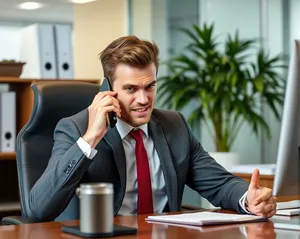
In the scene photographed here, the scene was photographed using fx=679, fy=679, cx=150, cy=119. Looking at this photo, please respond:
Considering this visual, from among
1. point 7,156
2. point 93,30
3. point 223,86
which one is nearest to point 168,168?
point 7,156

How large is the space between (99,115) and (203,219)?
538 mm

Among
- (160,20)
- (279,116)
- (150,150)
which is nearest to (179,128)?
(150,150)

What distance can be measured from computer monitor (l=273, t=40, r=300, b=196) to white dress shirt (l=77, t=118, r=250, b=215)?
602 millimetres

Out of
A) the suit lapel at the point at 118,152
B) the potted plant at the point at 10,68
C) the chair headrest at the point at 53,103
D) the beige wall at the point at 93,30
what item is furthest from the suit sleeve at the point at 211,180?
the beige wall at the point at 93,30

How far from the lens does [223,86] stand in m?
4.94

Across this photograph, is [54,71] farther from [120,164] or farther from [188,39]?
[120,164]

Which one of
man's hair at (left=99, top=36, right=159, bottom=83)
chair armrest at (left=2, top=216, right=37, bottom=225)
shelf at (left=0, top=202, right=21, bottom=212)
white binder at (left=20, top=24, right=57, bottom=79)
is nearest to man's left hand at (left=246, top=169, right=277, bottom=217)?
man's hair at (left=99, top=36, right=159, bottom=83)

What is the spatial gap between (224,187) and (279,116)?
307cm

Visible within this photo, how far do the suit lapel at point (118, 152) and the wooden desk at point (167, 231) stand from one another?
0.34m

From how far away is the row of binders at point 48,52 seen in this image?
427 cm

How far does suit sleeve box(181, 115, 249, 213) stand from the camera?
2289 mm

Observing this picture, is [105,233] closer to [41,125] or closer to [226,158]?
[41,125]

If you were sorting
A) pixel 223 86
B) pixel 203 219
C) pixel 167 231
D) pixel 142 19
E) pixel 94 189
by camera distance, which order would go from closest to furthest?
1. pixel 94 189
2. pixel 167 231
3. pixel 203 219
4. pixel 223 86
5. pixel 142 19

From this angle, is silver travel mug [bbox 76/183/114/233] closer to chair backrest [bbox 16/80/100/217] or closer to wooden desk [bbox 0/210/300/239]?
wooden desk [bbox 0/210/300/239]
